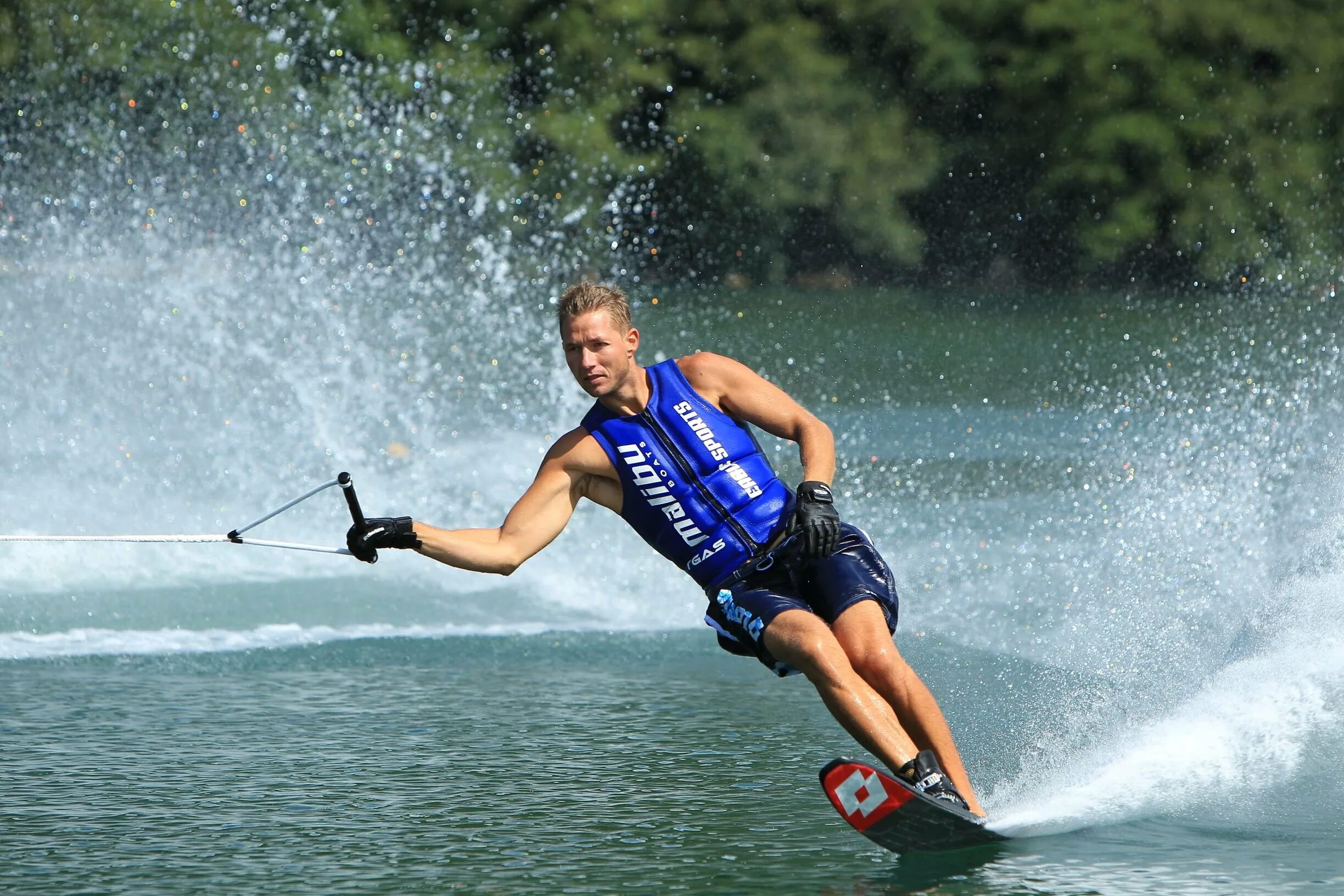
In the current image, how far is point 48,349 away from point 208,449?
2.45 metres

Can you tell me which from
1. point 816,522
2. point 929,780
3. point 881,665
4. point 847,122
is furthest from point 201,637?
point 847,122

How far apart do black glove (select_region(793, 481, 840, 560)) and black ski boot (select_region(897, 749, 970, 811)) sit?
52 centimetres

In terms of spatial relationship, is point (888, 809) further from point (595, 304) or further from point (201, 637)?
point (201, 637)

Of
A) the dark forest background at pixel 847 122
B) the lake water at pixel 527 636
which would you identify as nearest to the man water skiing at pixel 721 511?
the lake water at pixel 527 636

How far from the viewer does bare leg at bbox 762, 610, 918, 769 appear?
403 centimetres

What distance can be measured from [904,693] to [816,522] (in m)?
0.43

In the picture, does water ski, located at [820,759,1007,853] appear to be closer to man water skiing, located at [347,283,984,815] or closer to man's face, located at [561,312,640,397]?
man water skiing, located at [347,283,984,815]

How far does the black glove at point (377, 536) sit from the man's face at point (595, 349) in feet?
1.84

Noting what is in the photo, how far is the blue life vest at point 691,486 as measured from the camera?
4.42m

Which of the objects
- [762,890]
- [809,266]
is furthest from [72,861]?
[809,266]

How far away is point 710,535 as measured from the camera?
444 centimetres

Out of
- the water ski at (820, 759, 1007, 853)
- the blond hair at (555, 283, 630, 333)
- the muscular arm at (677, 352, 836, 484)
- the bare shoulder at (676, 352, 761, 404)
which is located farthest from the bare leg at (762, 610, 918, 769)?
the blond hair at (555, 283, 630, 333)

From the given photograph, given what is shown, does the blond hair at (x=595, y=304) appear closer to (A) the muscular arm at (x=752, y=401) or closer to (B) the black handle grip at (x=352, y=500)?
(A) the muscular arm at (x=752, y=401)

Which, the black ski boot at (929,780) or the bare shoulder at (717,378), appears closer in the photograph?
the black ski boot at (929,780)
